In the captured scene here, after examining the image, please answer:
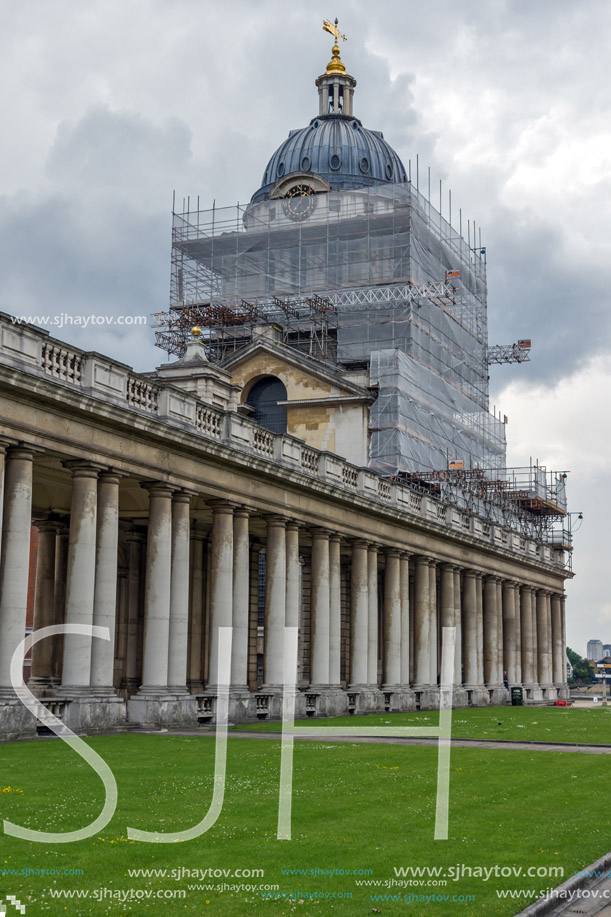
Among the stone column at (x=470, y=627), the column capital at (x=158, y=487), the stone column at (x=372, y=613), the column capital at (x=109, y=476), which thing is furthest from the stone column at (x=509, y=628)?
the column capital at (x=109, y=476)

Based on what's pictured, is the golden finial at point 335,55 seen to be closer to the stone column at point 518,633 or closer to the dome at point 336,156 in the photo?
the dome at point 336,156

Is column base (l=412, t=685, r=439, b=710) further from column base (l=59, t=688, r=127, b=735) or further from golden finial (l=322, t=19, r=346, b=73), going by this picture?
golden finial (l=322, t=19, r=346, b=73)

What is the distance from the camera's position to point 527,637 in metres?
71.0

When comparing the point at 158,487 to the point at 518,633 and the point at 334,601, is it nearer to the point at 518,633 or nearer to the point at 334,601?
the point at 334,601

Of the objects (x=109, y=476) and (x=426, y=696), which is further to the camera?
(x=426, y=696)

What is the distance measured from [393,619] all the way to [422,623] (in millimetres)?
3954

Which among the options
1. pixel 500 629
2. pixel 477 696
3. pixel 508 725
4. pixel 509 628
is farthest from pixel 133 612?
pixel 509 628

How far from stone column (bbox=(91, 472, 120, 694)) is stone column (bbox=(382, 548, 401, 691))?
21753 millimetres

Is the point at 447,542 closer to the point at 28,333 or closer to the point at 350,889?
the point at 28,333

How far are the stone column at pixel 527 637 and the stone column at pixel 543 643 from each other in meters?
2.60

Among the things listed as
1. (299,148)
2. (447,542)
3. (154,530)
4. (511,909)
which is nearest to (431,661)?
(447,542)

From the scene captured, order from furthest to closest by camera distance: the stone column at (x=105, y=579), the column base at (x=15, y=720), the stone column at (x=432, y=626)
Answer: the stone column at (x=432, y=626), the stone column at (x=105, y=579), the column base at (x=15, y=720)

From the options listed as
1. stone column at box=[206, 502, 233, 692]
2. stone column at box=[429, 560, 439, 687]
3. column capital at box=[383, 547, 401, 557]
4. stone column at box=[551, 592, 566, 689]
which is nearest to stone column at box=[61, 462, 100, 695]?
stone column at box=[206, 502, 233, 692]

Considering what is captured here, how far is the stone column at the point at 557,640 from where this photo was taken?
7750 centimetres
